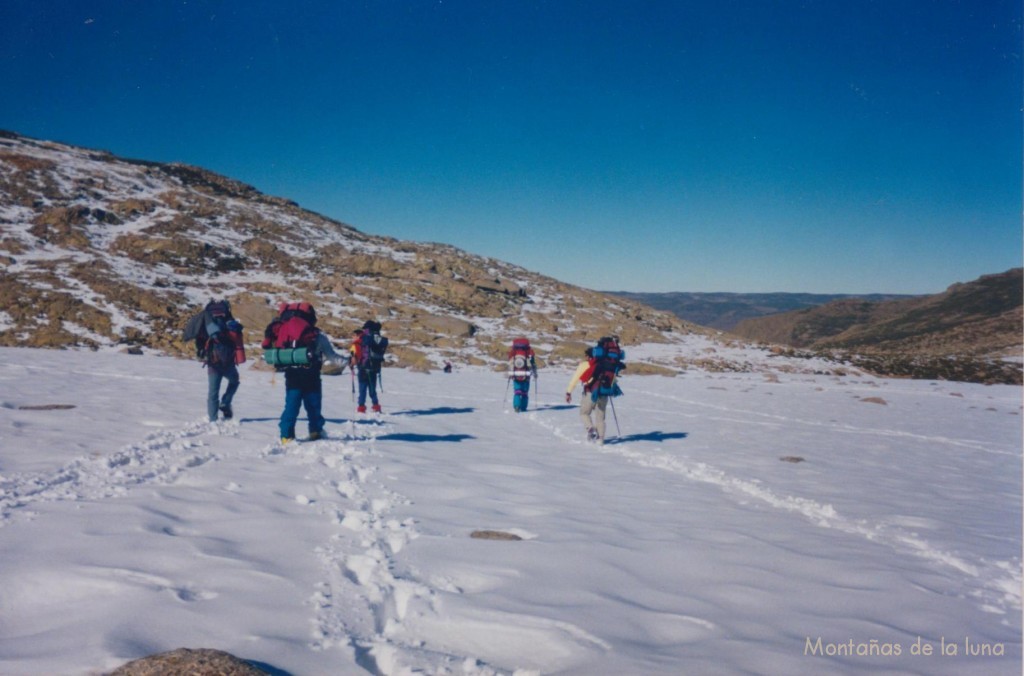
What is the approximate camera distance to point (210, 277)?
4609cm

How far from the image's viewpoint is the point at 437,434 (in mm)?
11055

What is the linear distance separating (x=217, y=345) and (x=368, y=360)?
14.2 ft

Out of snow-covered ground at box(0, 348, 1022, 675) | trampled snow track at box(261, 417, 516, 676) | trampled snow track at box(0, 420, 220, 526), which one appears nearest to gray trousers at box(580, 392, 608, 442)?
snow-covered ground at box(0, 348, 1022, 675)

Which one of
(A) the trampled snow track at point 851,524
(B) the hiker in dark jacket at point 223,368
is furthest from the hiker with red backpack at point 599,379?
(B) the hiker in dark jacket at point 223,368

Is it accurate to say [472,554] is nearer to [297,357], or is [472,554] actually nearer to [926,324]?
[297,357]

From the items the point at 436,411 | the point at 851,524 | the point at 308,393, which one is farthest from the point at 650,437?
Result: the point at 308,393

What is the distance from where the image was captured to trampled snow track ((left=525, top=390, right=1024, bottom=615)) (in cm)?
495

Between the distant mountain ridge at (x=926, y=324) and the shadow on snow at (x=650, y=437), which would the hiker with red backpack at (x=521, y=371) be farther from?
the distant mountain ridge at (x=926, y=324)

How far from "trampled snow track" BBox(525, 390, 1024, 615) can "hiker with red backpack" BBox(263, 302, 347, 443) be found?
5392mm

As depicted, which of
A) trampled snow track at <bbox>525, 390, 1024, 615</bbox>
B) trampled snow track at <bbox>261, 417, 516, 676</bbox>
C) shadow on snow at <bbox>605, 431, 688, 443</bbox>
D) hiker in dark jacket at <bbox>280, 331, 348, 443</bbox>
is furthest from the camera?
shadow on snow at <bbox>605, 431, 688, 443</bbox>

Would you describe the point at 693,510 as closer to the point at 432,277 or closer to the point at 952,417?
the point at 952,417

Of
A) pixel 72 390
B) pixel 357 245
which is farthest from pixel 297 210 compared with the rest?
pixel 72 390

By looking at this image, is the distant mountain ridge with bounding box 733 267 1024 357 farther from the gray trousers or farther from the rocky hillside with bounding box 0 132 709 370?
the gray trousers

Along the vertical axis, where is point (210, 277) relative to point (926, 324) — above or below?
below
